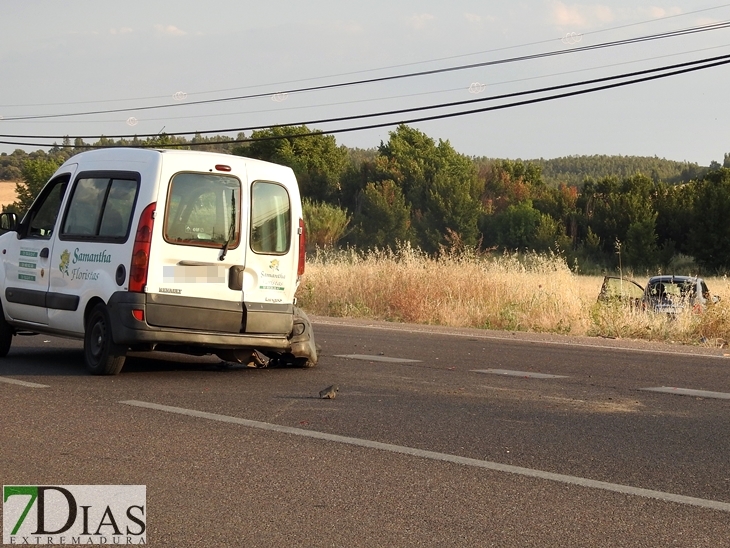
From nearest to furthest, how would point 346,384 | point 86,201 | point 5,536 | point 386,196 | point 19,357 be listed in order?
point 5,536 → point 346,384 → point 86,201 → point 19,357 → point 386,196

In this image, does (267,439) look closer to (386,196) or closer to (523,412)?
(523,412)

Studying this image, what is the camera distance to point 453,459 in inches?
265

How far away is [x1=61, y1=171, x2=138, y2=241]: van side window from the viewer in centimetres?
1038

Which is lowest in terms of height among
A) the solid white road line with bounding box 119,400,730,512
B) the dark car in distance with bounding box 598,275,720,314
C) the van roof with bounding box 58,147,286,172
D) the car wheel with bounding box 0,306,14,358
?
the solid white road line with bounding box 119,400,730,512

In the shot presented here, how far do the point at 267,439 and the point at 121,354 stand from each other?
342 cm

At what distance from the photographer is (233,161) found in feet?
35.2

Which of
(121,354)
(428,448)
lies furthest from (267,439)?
(121,354)

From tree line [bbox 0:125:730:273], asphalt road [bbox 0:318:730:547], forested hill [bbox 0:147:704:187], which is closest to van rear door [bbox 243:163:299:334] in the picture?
asphalt road [bbox 0:318:730:547]

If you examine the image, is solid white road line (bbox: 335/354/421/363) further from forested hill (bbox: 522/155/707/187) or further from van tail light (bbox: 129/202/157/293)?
forested hill (bbox: 522/155/707/187)

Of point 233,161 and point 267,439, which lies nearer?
point 267,439

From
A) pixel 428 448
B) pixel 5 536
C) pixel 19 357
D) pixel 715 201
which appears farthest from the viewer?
pixel 715 201

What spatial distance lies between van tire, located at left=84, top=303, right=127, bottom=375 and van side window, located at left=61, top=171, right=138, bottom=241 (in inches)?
29.4

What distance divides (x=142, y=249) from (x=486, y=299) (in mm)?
13063

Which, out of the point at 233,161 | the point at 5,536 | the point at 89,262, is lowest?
the point at 5,536
